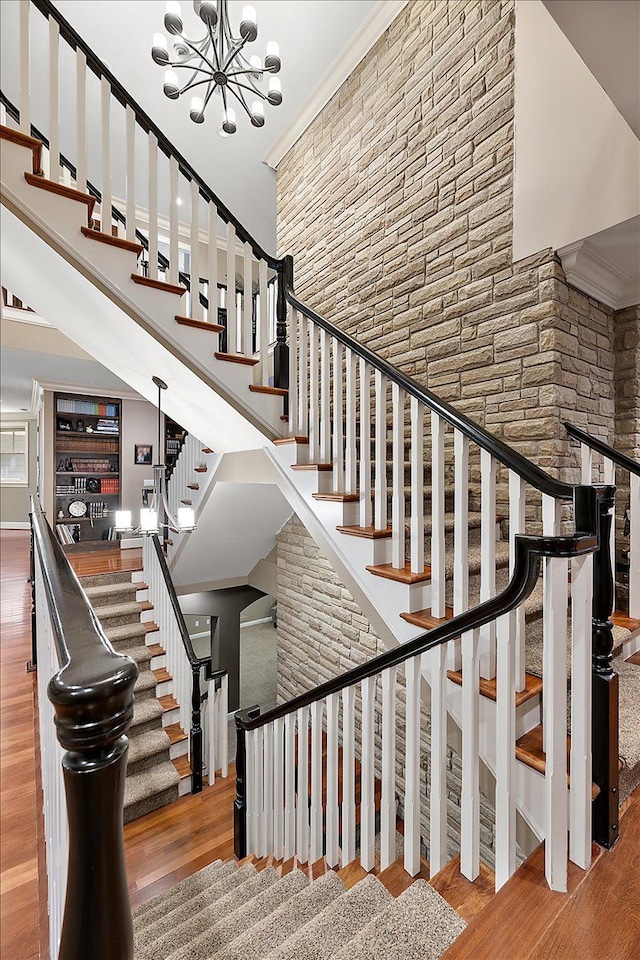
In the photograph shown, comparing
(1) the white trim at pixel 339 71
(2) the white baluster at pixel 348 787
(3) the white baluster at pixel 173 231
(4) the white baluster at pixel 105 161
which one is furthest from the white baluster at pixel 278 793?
(1) the white trim at pixel 339 71

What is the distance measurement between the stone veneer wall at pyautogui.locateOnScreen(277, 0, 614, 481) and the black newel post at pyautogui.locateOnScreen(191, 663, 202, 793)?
8.68ft

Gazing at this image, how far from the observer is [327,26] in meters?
3.22

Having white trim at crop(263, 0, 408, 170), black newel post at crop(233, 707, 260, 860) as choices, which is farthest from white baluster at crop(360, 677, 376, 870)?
white trim at crop(263, 0, 408, 170)

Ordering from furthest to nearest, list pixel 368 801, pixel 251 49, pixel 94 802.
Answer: pixel 251 49 → pixel 368 801 → pixel 94 802

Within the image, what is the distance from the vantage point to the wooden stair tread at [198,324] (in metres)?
2.43

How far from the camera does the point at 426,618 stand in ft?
5.73

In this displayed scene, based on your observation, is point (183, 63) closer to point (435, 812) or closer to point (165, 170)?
point (165, 170)

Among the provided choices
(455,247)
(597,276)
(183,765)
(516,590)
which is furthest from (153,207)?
(183,765)

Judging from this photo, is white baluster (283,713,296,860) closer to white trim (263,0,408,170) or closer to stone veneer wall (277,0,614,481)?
stone veneer wall (277,0,614,481)

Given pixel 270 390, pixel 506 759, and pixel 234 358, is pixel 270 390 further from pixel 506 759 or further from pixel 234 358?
pixel 506 759

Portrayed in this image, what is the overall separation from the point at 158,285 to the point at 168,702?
3149 mm

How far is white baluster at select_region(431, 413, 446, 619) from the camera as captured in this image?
1.70 m

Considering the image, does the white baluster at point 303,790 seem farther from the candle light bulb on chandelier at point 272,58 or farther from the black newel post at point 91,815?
the candle light bulb on chandelier at point 272,58

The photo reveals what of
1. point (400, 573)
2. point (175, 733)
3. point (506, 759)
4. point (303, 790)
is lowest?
point (175, 733)
